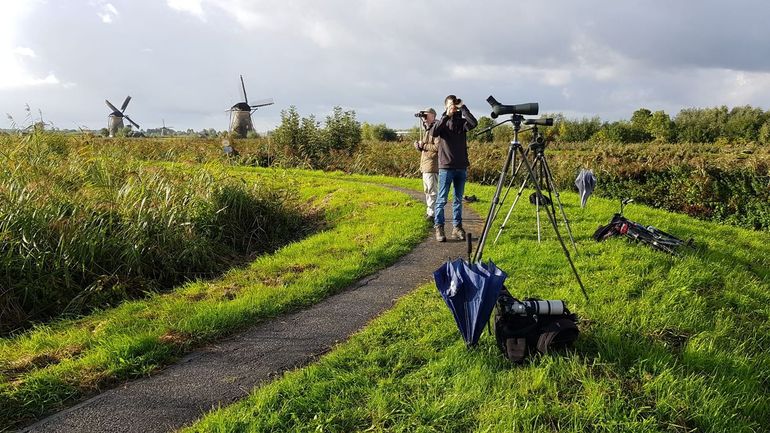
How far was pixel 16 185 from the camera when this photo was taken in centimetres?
728

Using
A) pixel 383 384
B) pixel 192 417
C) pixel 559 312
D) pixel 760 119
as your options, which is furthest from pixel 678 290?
pixel 760 119

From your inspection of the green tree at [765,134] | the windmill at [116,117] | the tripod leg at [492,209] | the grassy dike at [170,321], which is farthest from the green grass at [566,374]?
the windmill at [116,117]

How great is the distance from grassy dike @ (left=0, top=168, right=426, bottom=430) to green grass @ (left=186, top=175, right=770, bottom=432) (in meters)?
1.18

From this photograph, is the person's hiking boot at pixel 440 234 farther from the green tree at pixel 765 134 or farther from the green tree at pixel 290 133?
the green tree at pixel 765 134

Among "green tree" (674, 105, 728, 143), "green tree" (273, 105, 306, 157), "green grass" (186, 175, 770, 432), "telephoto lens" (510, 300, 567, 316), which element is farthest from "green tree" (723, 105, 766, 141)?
"telephoto lens" (510, 300, 567, 316)

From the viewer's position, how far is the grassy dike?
11.7 feet

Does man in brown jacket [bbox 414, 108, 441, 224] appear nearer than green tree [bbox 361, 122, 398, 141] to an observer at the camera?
Yes

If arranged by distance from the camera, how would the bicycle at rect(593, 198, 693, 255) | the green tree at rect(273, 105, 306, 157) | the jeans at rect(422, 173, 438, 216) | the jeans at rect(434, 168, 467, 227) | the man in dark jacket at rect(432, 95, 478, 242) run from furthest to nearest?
the green tree at rect(273, 105, 306, 157) < the jeans at rect(422, 173, 438, 216) < the jeans at rect(434, 168, 467, 227) < the man in dark jacket at rect(432, 95, 478, 242) < the bicycle at rect(593, 198, 693, 255)

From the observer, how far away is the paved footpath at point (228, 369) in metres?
3.18

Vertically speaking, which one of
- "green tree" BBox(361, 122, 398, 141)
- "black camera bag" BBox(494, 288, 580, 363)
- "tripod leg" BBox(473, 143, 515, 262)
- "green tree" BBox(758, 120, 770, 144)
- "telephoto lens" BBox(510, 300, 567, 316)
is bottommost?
"black camera bag" BBox(494, 288, 580, 363)

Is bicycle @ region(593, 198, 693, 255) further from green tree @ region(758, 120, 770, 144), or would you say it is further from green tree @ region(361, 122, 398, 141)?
green tree @ region(361, 122, 398, 141)

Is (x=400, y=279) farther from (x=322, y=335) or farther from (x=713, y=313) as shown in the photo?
(x=713, y=313)

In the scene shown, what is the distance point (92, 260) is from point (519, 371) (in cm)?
601

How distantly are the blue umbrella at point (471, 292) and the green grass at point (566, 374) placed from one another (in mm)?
246
